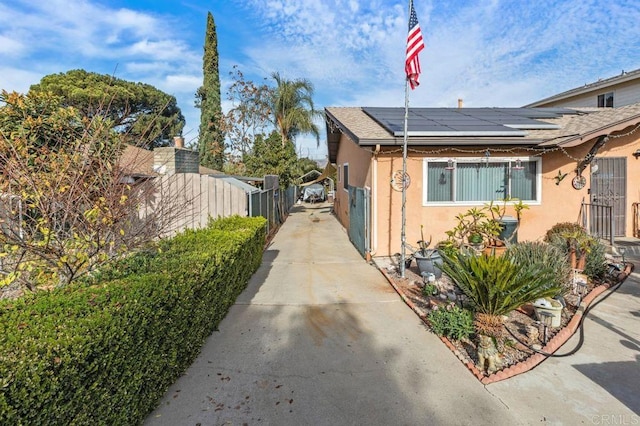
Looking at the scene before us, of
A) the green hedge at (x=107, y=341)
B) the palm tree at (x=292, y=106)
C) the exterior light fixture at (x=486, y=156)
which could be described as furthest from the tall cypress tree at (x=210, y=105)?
the green hedge at (x=107, y=341)

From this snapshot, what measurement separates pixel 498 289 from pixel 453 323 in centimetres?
76

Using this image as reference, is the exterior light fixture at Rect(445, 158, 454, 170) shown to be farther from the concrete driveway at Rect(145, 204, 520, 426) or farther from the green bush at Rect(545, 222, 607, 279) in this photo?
the concrete driveway at Rect(145, 204, 520, 426)

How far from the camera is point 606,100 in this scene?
56.0ft

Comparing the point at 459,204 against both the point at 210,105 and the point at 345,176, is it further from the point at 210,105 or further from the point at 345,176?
the point at 210,105

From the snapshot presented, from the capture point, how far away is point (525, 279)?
3844 millimetres

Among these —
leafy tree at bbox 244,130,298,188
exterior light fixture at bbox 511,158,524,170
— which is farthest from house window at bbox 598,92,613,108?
leafy tree at bbox 244,130,298,188

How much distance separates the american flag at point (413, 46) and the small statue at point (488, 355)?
4.76 metres

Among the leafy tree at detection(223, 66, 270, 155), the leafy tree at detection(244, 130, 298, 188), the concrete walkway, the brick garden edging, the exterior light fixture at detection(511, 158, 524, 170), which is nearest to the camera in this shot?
the concrete walkway

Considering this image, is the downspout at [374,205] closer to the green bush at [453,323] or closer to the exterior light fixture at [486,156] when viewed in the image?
the exterior light fixture at [486,156]

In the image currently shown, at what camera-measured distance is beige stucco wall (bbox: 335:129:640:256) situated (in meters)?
8.48

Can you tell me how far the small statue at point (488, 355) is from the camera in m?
3.53

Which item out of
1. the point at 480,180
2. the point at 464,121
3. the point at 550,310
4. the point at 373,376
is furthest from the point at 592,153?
the point at 373,376

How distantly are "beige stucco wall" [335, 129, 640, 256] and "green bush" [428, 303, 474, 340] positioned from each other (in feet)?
13.8

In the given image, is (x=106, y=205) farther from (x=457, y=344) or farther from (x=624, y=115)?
(x=624, y=115)
